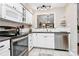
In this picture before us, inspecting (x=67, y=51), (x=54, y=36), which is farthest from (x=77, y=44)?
(x=54, y=36)

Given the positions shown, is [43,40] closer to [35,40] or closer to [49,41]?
[49,41]

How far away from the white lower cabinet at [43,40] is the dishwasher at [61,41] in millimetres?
208

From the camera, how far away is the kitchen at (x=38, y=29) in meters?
1.99

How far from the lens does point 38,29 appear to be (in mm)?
4520

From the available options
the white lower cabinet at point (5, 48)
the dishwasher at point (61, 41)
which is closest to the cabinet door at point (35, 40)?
the dishwasher at point (61, 41)

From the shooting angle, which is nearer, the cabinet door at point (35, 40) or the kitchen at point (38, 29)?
the kitchen at point (38, 29)

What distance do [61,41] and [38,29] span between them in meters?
1.30

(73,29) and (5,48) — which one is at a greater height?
(73,29)

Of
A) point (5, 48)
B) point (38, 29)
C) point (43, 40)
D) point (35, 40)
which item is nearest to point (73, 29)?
point (43, 40)

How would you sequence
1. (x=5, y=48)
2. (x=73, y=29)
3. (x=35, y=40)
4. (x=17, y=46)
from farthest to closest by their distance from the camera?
(x=35, y=40) → (x=73, y=29) → (x=17, y=46) → (x=5, y=48)

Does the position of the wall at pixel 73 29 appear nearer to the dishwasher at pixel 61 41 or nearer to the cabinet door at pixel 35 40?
the dishwasher at pixel 61 41

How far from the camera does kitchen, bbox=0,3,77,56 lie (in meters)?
1.99

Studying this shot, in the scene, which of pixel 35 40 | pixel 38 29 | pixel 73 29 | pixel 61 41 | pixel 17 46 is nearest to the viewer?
pixel 17 46

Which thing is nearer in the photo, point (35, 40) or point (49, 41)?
point (49, 41)
